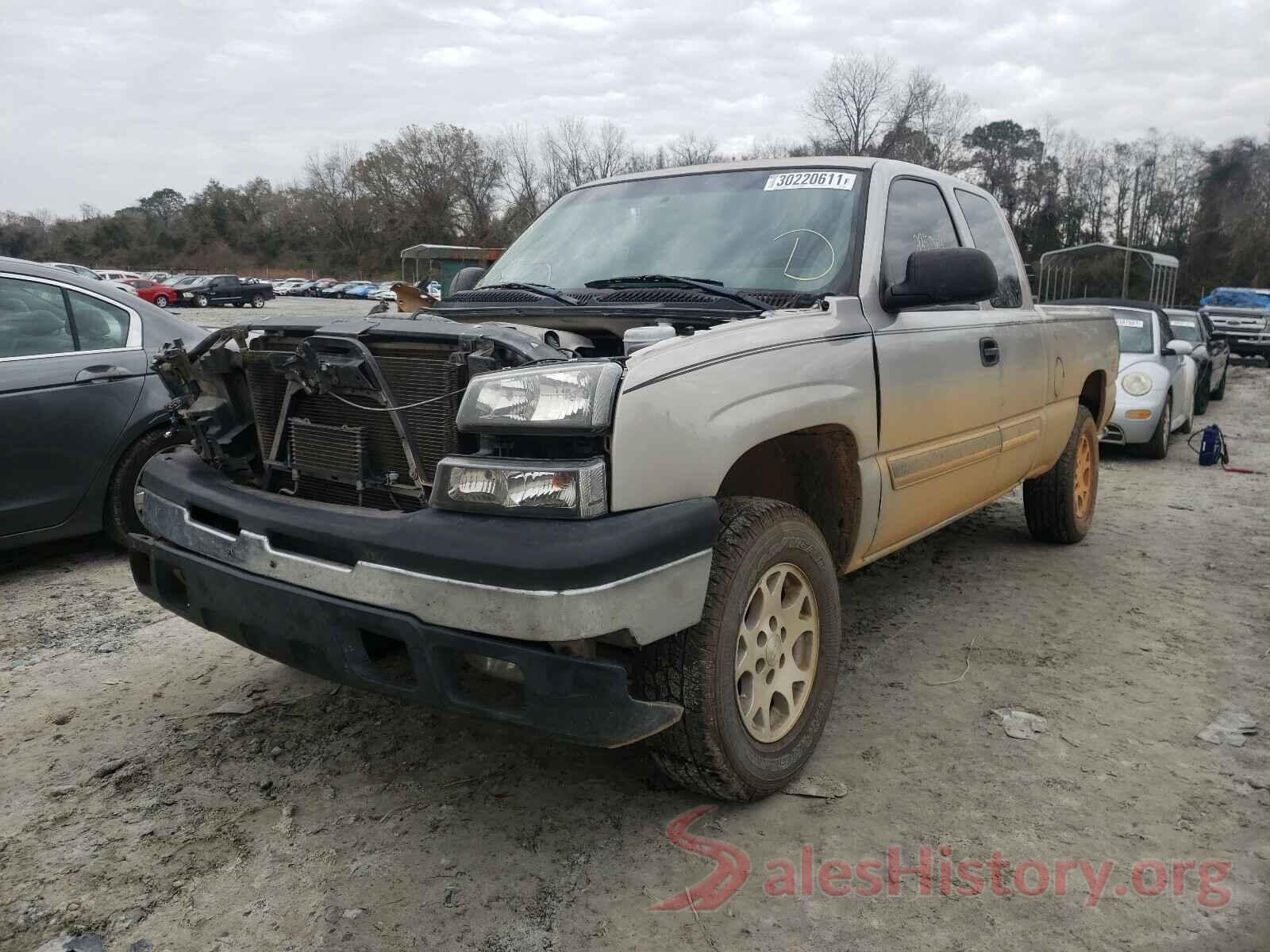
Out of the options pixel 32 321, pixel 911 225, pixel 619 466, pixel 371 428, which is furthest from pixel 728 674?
pixel 32 321

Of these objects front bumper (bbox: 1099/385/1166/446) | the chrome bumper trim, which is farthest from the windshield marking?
front bumper (bbox: 1099/385/1166/446)

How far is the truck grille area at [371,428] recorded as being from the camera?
2.45 metres

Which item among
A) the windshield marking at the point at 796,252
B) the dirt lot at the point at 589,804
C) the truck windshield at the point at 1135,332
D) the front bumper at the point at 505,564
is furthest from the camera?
the truck windshield at the point at 1135,332

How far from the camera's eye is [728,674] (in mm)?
2447

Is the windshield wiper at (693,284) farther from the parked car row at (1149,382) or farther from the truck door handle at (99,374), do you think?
the parked car row at (1149,382)

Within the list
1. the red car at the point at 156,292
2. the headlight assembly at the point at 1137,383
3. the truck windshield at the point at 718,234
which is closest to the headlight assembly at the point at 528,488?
→ the truck windshield at the point at 718,234

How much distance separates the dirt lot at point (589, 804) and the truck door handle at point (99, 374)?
1212 mm

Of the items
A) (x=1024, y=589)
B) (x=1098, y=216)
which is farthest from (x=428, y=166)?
(x=1024, y=589)

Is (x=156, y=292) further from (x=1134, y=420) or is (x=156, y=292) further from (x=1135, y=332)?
(x=1134, y=420)

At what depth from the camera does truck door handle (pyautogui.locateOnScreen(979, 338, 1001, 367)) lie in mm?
3969

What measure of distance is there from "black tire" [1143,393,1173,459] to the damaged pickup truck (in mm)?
6563

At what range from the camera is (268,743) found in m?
3.13

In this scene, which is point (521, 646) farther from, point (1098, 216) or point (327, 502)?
point (1098, 216)

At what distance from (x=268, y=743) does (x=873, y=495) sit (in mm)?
2206
